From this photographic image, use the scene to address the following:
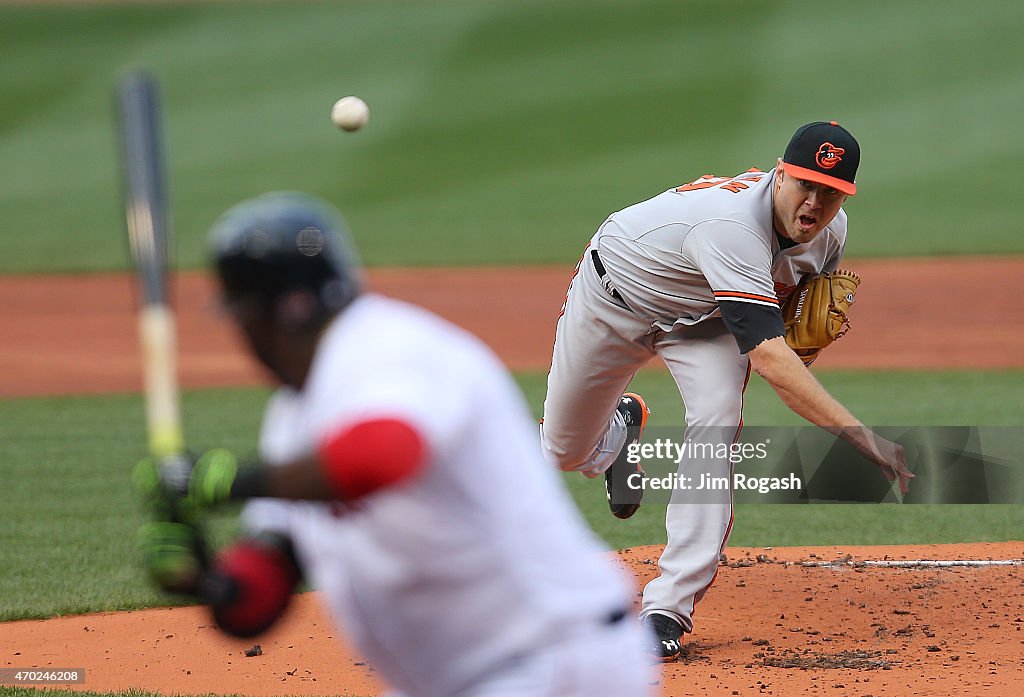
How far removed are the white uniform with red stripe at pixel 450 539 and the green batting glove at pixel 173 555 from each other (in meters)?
0.21

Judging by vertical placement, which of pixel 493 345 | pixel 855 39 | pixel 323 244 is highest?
pixel 855 39

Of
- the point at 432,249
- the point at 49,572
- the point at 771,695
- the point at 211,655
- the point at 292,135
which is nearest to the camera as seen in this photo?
the point at 771,695

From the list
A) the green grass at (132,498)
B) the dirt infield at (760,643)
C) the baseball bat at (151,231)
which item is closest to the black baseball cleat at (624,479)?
the dirt infield at (760,643)

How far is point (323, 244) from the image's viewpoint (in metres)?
2.34

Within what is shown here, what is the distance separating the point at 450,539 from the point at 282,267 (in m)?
0.55

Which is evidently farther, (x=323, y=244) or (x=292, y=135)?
(x=292, y=135)

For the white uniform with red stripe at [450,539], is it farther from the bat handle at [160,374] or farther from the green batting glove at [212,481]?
the bat handle at [160,374]

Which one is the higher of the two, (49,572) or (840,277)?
(840,277)

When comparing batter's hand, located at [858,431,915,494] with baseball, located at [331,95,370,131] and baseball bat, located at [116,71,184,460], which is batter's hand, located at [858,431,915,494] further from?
baseball, located at [331,95,370,131]

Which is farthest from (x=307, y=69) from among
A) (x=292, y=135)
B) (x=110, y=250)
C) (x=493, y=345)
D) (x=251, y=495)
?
(x=251, y=495)

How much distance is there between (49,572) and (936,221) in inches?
651

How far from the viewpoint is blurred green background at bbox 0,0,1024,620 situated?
19.2 metres

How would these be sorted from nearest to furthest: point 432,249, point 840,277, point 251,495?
point 251,495, point 840,277, point 432,249

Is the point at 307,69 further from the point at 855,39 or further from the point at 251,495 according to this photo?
the point at 251,495
